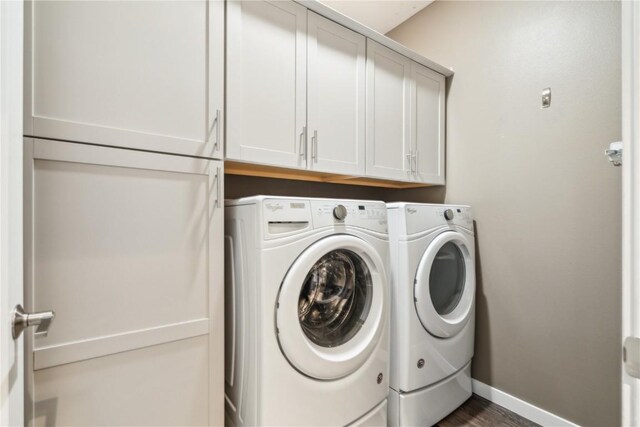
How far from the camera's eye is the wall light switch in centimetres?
167

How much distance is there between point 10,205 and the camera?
2.02ft

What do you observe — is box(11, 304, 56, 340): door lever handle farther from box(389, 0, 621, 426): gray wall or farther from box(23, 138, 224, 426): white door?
box(389, 0, 621, 426): gray wall

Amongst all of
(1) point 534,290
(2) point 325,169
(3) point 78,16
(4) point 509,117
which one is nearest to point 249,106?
(2) point 325,169

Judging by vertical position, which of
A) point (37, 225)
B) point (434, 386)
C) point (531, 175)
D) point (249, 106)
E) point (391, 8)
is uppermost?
point (391, 8)

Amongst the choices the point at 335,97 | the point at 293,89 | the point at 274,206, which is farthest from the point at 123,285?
the point at 335,97

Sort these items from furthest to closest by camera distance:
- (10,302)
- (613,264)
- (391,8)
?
1. (391,8)
2. (613,264)
3. (10,302)

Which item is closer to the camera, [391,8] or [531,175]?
[531,175]

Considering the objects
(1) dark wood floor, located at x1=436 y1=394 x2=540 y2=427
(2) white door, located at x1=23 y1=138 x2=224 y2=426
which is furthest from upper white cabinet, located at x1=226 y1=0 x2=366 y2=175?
(1) dark wood floor, located at x1=436 y1=394 x2=540 y2=427

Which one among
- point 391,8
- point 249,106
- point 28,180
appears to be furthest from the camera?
point 391,8

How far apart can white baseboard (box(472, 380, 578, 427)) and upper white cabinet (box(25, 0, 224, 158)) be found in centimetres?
217

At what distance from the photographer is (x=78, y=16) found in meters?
0.96

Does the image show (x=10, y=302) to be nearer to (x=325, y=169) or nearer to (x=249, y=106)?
(x=249, y=106)

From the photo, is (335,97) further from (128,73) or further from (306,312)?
(306,312)

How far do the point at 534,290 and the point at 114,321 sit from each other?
208 cm
